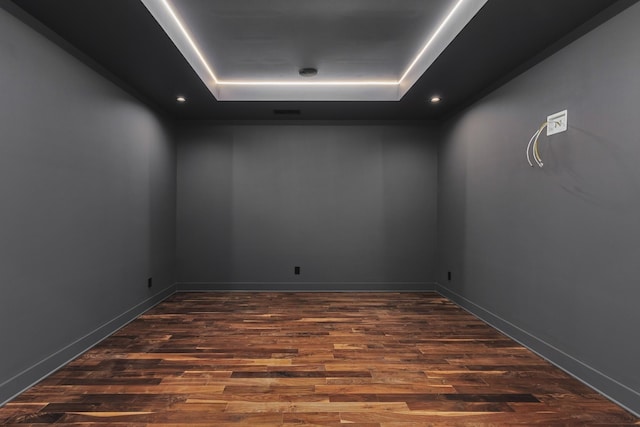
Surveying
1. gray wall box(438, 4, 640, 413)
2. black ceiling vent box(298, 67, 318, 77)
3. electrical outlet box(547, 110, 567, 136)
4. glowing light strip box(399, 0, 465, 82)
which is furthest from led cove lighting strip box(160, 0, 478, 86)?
electrical outlet box(547, 110, 567, 136)

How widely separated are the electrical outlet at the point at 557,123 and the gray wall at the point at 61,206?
3745 millimetres

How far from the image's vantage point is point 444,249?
4.74 metres

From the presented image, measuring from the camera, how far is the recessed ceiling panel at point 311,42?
2.59m

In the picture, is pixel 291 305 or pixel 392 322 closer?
pixel 392 322

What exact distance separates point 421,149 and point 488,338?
2.77 meters

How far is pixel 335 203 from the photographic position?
16.4ft

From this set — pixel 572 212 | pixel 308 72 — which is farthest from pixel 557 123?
pixel 308 72

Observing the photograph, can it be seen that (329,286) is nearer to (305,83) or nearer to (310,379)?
(310,379)

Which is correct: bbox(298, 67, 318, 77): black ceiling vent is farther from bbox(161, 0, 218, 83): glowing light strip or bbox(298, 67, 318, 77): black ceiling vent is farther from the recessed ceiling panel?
bbox(161, 0, 218, 83): glowing light strip

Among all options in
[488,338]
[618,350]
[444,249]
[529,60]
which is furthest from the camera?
[444,249]

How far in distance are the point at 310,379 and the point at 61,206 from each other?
2.24 m

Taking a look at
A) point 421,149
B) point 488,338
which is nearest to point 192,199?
point 421,149

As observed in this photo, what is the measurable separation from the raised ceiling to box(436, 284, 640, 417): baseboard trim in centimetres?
230

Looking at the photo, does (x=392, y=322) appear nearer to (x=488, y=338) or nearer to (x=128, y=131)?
(x=488, y=338)
